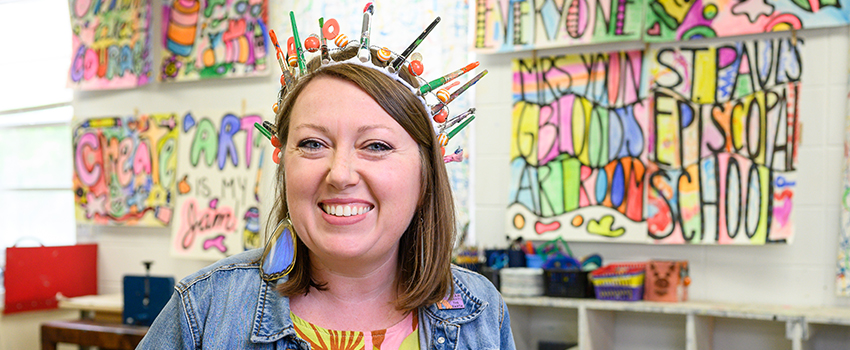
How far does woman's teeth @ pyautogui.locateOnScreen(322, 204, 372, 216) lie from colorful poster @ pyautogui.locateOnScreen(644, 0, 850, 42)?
219 centimetres

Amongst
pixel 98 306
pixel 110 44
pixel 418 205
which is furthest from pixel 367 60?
pixel 110 44

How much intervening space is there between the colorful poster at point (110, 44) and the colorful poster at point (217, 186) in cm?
46

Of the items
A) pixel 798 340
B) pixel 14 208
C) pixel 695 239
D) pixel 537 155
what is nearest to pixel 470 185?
pixel 537 155

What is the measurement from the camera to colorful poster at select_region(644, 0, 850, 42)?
2.71 meters

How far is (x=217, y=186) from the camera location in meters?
4.04

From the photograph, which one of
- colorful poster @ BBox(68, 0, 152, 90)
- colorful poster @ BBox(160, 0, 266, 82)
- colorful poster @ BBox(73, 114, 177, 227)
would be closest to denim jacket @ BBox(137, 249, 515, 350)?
colorful poster @ BBox(160, 0, 266, 82)

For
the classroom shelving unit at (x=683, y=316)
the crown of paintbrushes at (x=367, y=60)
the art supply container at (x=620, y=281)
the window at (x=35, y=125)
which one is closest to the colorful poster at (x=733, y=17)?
the art supply container at (x=620, y=281)

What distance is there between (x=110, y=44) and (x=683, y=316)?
11.6 ft

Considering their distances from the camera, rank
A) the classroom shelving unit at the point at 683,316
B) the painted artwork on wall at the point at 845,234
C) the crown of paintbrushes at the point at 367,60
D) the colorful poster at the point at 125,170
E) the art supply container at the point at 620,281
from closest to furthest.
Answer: the crown of paintbrushes at the point at 367,60, the classroom shelving unit at the point at 683,316, the painted artwork on wall at the point at 845,234, the art supply container at the point at 620,281, the colorful poster at the point at 125,170

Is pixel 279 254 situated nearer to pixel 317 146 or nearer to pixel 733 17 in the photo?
pixel 317 146

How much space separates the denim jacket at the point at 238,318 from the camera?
1145mm

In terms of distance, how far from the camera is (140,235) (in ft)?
14.2

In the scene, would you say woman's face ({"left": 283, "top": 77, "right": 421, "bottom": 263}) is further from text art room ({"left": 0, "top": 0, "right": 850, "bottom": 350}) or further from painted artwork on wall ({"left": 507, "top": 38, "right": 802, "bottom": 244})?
painted artwork on wall ({"left": 507, "top": 38, "right": 802, "bottom": 244})

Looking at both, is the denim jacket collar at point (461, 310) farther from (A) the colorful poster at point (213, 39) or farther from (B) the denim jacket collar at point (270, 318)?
(A) the colorful poster at point (213, 39)
